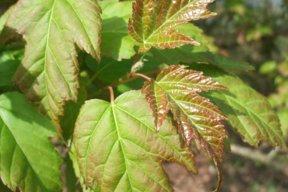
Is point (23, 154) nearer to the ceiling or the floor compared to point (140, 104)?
nearer to the floor

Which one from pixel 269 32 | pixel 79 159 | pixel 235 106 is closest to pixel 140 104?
pixel 79 159

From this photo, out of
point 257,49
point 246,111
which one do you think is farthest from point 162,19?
point 257,49

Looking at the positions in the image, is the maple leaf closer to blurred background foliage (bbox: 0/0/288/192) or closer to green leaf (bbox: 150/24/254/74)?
green leaf (bbox: 150/24/254/74)

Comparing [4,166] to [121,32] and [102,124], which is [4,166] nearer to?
[102,124]

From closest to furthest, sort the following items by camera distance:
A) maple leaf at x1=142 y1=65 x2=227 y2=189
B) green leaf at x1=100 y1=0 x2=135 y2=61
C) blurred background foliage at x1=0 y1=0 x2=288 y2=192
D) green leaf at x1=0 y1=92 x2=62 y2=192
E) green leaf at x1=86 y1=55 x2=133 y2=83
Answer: maple leaf at x1=142 y1=65 x2=227 y2=189
green leaf at x1=0 y1=92 x2=62 y2=192
green leaf at x1=100 y1=0 x2=135 y2=61
green leaf at x1=86 y1=55 x2=133 y2=83
blurred background foliage at x1=0 y1=0 x2=288 y2=192

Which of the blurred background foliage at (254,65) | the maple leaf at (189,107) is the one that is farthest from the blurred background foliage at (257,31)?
the maple leaf at (189,107)

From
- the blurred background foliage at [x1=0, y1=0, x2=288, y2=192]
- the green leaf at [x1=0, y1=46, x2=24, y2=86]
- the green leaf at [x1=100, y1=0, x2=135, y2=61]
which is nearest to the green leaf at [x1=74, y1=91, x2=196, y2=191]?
the green leaf at [x1=100, y1=0, x2=135, y2=61]
